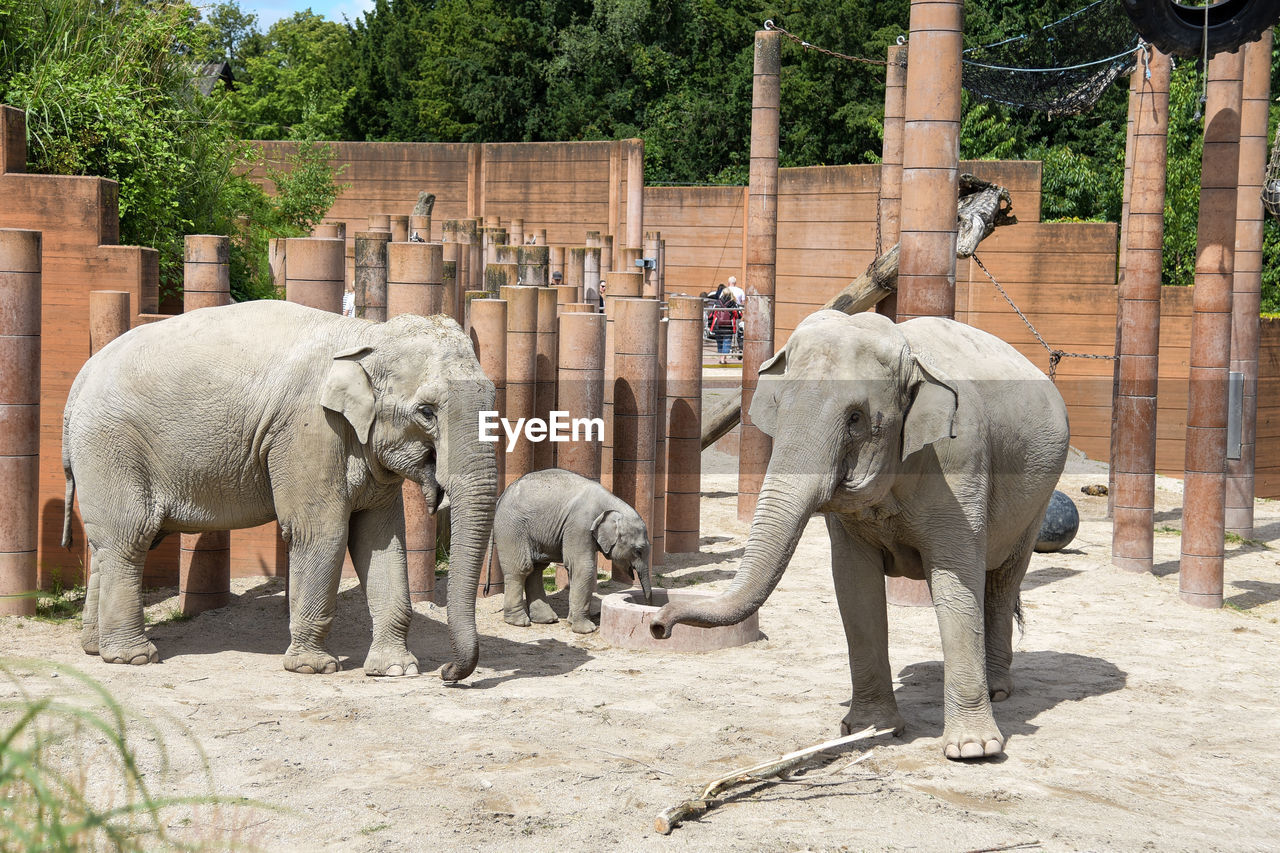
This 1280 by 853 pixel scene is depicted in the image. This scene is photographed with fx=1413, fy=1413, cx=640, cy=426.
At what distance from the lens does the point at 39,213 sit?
9531mm

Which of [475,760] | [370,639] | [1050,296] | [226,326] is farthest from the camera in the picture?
[1050,296]

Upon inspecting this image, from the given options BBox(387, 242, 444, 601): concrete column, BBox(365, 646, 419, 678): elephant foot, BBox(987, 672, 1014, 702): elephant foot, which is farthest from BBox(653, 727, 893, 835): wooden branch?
BBox(387, 242, 444, 601): concrete column

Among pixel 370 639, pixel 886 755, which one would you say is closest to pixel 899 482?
pixel 886 755

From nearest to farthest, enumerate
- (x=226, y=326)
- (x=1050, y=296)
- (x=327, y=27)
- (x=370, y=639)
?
1. (x=226, y=326)
2. (x=370, y=639)
3. (x=1050, y=296)
4. (x=327, y=27)

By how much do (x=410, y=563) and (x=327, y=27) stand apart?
55370 mm

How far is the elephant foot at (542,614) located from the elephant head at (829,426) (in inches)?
Result: 145

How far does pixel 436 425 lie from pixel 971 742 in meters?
3.01

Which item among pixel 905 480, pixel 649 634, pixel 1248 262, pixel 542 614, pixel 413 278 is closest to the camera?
pixel 905 480

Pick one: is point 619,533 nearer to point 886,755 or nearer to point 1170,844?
point 886,755

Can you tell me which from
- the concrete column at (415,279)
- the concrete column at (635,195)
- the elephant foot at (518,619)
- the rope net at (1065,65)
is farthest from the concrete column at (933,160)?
the concrete column at (635,195)

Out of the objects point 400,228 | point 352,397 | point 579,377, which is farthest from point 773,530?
point 400,228

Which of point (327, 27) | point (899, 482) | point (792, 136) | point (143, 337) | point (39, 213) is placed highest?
point (327, 27)

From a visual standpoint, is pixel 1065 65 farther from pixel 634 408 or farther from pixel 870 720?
pixel 870 720

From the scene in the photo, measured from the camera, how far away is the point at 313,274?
8852 millimetres
